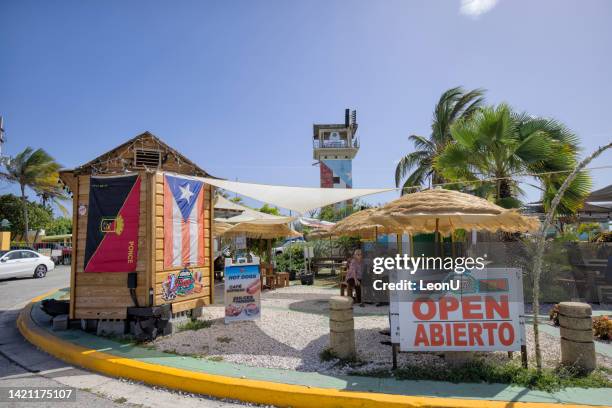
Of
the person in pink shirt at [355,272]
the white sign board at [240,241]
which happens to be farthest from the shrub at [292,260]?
the person in pink shirt at [355,272]

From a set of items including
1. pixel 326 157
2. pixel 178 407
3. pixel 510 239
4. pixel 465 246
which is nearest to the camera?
pixel 178 407

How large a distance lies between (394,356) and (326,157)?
51397mm

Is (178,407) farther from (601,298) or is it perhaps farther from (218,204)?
(218,204)

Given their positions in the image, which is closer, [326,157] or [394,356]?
[394,356]

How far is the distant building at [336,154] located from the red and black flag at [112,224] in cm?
4685

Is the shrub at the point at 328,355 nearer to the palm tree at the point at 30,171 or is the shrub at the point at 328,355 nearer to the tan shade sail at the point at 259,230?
the tan shade sail at the point at 259,230

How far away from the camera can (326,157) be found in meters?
55.2

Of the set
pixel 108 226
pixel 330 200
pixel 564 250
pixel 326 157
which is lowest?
pixel 564 250

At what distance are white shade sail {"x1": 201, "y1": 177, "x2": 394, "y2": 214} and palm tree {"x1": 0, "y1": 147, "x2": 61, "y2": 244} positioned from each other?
30.0 m

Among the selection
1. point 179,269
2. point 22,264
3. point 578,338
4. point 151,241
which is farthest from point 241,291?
point 22,264

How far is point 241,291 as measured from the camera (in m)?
7.37

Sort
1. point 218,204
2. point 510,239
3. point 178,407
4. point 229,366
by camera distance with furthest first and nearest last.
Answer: point 218,204, point 510,239, point 229,366, point 178,407

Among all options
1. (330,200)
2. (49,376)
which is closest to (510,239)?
(330,200)

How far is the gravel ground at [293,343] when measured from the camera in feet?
16.4
